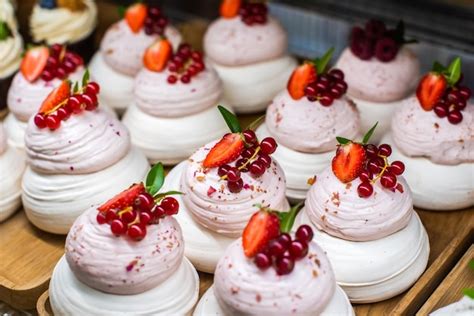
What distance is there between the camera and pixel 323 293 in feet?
7.52

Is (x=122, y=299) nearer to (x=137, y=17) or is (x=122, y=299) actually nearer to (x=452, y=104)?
(x=452, y=104)

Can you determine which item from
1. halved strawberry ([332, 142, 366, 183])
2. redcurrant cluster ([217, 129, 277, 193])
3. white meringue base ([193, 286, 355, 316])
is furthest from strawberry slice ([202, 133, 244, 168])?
white meringue base ([193, 286, 355, 316])

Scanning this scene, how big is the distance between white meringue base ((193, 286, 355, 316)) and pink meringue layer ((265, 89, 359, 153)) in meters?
0.77

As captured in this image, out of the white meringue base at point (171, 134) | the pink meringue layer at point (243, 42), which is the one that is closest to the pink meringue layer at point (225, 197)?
the white meringue base at point (171, 134)

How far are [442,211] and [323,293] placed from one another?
1.05 metres

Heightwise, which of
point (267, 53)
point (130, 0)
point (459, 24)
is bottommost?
point (130, 0)

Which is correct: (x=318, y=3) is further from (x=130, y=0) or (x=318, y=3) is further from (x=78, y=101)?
(x=78, y=101)

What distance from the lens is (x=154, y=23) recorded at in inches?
150

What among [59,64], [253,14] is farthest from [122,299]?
[253,14]

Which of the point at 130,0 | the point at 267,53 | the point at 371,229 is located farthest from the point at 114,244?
the point at 130,0

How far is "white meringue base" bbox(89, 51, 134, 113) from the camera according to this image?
12.5ft

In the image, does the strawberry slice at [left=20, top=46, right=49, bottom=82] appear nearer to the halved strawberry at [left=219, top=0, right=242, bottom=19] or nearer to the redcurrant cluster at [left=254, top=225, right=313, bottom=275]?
the halved strawberry at [left=219, top=0, right=242, bottom=19]

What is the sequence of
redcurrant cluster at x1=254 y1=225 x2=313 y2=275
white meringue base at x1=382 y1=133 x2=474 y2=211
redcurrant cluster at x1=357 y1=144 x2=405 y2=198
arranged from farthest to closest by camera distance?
white meringue base at x1=382 y1=133 x2=474 y2=211 < redcurrant cluster at x1=357 y1=144 x2=405 y2=198 < redcurrant cluster at x1=254 y1=225 x2=313 y2=275

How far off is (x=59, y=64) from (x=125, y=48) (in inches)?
15.7
